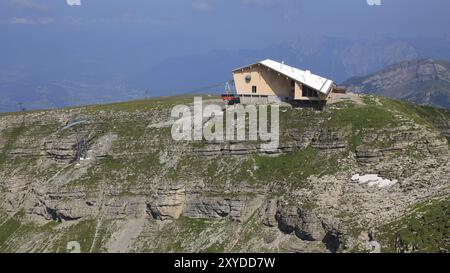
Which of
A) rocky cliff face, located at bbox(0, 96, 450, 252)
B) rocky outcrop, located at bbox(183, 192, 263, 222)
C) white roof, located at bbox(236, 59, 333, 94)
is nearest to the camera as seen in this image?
rocky cliff face, located at bbox(0, 96, 450, 252)

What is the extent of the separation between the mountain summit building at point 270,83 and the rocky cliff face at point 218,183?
526cm

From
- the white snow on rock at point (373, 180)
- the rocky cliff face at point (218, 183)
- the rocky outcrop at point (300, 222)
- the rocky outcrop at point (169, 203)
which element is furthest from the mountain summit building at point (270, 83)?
the rocky outcrop at point (300, 222)

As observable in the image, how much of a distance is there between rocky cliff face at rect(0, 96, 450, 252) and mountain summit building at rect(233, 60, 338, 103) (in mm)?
5263

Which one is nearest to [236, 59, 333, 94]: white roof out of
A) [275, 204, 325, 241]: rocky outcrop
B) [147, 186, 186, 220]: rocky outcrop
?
[275, 204, 325, 241]: rocky outcrop

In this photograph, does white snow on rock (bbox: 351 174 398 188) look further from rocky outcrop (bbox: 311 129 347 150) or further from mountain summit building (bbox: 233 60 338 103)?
mountain summit building (bbox: 233 60 338 103)

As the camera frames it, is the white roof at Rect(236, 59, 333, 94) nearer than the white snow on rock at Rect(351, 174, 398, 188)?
No

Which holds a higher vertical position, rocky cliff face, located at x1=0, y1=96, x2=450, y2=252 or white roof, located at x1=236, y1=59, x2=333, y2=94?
white roof, located at x1=236, y1=59, x2=333, y2=94

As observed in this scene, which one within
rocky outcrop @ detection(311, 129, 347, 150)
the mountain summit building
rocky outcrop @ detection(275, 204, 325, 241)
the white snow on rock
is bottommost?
rocky outcrop @ detection(275, 204, 325, 241)

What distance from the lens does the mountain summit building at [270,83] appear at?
3661 inches

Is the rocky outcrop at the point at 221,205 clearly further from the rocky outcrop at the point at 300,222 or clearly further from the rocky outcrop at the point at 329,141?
the rocky outcrop at the point at 329,141

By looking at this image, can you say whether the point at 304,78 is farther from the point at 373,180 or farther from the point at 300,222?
the point at 300,222

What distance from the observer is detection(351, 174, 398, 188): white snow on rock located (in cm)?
6794

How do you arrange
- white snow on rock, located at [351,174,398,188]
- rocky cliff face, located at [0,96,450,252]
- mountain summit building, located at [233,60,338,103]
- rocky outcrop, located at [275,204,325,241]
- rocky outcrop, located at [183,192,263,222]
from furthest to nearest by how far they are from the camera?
mountain summit building, located at [233,60,338,103] < rocky outcrop, located at [183,192,263,222] < white snow on rock, located at [351,174,398,188] < rocky cliff face, located at [0,96,450,252] < rocky outcrop, located at [275,204,325,241]
